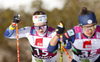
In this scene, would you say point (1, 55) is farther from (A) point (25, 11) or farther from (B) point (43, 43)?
(B) point (43, 43)

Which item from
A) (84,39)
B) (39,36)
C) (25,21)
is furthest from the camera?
(25,21)

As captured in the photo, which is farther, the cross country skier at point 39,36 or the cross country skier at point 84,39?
the cross country skier at point 39,36

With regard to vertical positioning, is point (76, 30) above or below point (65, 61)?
above

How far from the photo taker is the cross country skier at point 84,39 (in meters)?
3.57

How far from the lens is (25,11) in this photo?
12.5 metres

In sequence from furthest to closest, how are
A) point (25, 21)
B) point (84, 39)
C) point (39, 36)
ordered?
point (25, 21) → point (39, 36) → point (84, 39)

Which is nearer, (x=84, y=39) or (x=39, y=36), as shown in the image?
(x=84, y=39)

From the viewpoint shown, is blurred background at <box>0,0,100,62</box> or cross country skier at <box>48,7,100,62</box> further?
blurred background at <box>0,0,100,62</box>

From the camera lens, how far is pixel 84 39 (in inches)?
147

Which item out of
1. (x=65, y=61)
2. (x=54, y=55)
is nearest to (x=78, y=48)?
(x=54, y=55)

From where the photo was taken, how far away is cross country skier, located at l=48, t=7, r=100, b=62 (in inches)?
141

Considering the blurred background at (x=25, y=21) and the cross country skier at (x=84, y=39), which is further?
the blurred background at (x=25, y=21)

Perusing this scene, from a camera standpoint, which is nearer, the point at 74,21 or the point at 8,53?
the point at 8,53

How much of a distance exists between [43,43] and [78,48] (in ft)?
2.71
